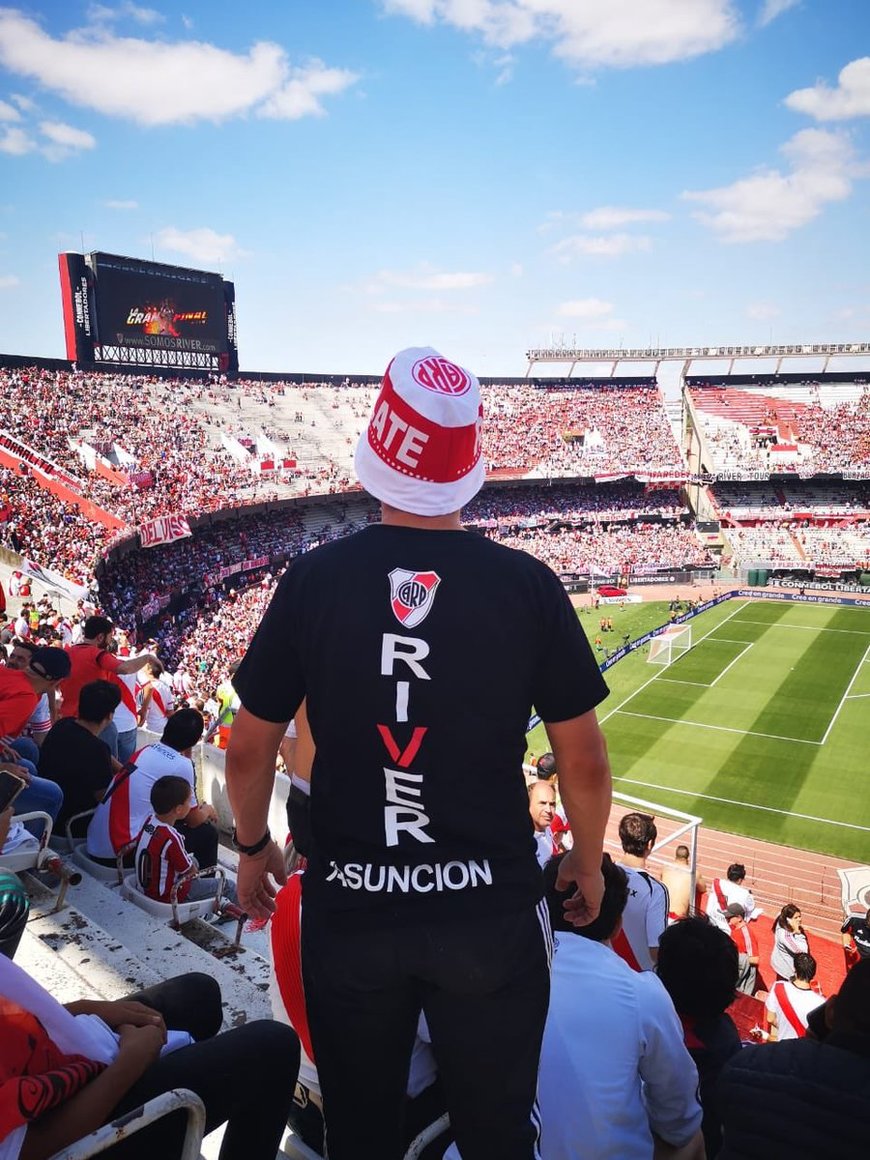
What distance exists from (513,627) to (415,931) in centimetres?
74

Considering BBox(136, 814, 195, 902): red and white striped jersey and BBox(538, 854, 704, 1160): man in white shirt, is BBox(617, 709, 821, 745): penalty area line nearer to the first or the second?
BBox(136, 814, 195, 902): red and white striped jersey

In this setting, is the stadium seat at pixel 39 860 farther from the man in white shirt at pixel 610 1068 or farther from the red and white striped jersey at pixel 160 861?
the man in white shirt at pixel 610 1068

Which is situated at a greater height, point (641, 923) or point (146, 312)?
point (146, 312)

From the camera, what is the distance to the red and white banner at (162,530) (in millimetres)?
29555

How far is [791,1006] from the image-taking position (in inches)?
229

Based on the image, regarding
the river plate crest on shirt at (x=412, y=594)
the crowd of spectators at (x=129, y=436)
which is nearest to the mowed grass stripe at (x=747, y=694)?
the crowd of spectators at (x=129, y=436)

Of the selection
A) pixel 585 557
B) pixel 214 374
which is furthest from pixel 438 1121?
pixel 214 374

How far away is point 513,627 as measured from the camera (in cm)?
188

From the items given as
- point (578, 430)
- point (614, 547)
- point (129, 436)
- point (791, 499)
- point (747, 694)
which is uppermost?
point (578, 430)

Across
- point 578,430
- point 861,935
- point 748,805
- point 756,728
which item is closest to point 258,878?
point 861,935

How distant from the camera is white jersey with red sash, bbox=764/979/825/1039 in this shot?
5633 mm

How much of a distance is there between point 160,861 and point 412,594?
3.40 meters

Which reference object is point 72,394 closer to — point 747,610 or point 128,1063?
point 747,610

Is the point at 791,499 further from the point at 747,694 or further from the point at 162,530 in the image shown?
the point at 162,530
